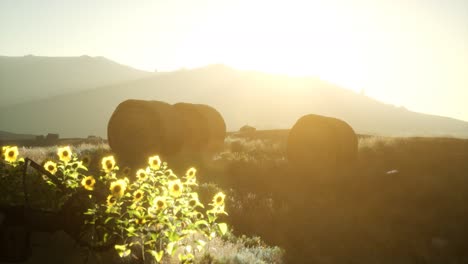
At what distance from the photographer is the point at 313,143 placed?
1761cm

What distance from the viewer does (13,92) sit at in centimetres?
14712

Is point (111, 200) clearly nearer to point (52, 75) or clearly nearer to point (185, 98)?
point (185, 98)

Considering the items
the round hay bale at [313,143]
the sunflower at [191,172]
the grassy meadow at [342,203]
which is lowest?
the grassy meadow at [342,203]

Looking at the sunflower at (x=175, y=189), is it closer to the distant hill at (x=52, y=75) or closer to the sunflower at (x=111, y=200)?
the sunflower at (x=111, y=200)

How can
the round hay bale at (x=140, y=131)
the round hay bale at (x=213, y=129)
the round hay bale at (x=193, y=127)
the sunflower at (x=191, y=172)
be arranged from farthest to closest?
the round hay bale at (x=213, y=129)
the round hay bale at (x=193, y=127)
the round hay bale at (x=140, y=131)
the sunflower at (x=191, y=172)

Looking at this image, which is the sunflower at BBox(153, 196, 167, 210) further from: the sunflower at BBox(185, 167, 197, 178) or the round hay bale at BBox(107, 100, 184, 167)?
the round hay bale at BBox(107, 100, 184, 167)

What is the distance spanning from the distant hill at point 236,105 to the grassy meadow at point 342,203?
81.4m

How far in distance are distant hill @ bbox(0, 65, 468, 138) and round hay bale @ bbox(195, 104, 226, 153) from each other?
78.6 meters

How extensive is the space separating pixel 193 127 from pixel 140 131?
333cm

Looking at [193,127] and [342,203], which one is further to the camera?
[193,127]

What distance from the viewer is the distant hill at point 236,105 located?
114 m

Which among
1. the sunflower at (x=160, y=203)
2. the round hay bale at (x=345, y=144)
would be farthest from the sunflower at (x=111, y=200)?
the round hay bale at (x=345, y=144)

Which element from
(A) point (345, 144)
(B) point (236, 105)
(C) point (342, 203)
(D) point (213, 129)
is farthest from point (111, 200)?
(B) point (236, 105)

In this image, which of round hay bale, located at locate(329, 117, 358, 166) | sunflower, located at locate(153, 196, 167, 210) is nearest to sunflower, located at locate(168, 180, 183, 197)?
sunflower, located at locate(153, 196, 167, 210)
